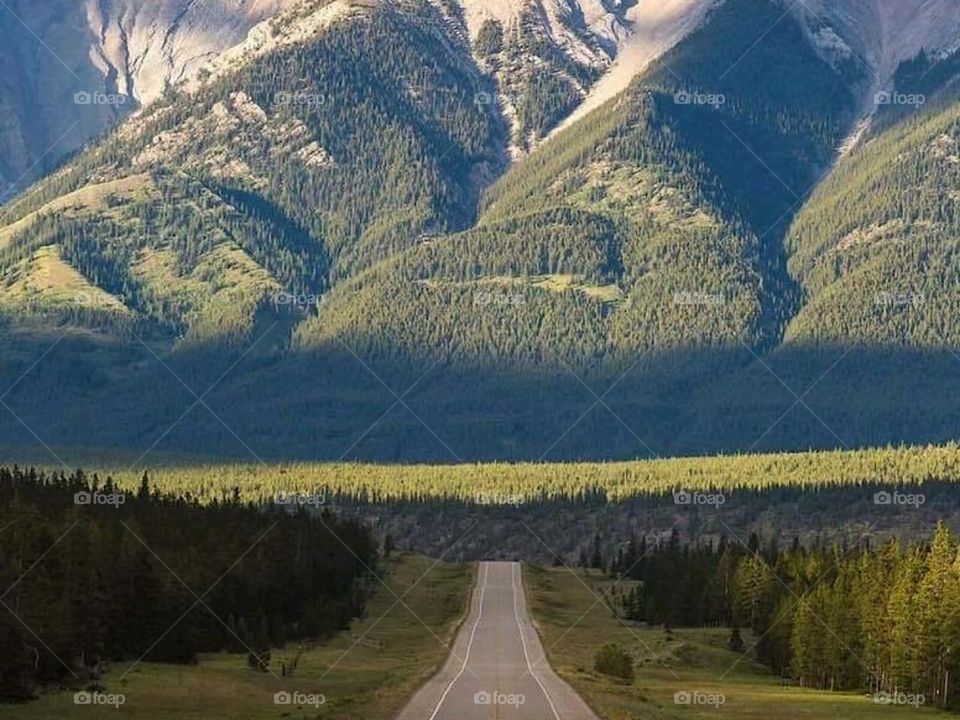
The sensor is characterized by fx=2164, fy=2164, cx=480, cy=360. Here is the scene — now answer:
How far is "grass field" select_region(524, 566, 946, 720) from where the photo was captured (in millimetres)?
102938

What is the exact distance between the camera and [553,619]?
18500cm

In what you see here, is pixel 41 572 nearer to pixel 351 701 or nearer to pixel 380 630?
pixel 351 701

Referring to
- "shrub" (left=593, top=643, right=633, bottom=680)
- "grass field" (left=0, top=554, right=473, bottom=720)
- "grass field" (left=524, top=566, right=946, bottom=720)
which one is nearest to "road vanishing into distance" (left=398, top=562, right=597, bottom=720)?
"grass field" (left=524, top=566, right=946, bottom=720)

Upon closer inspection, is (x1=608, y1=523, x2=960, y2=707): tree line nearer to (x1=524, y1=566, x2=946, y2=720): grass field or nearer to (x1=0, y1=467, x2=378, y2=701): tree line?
(x1=524, y1=566, x2=946, y2=720): grass field

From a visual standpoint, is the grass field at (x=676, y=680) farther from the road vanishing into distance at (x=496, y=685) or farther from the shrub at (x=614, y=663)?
the road vanishing into distance at (x=496, y=685)

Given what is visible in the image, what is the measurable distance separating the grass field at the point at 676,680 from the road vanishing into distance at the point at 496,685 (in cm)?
130

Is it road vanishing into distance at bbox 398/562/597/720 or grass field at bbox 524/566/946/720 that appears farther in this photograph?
grass field at bbox 524/566/946/720

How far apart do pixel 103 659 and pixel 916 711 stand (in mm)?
42179

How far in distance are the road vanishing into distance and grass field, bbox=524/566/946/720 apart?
1298 millimetres

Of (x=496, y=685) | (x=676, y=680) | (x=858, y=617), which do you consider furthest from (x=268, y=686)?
(x=858, y=617)

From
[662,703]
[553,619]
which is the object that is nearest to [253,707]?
[662,703]

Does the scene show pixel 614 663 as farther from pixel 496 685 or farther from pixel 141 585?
pixel 141 585

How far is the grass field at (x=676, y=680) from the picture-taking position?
102938 millimetres

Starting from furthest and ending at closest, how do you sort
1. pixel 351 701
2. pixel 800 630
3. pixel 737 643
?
pixel 737 643
pixel 800 630
pixel 351 701
